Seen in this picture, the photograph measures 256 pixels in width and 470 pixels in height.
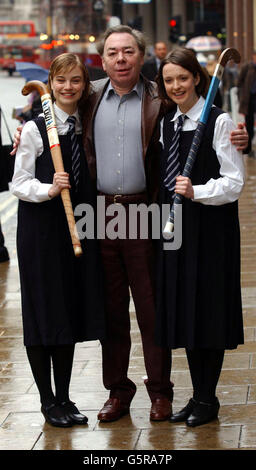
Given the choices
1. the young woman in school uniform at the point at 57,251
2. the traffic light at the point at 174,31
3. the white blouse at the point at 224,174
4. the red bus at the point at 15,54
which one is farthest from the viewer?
the red bus at the point at 15,54

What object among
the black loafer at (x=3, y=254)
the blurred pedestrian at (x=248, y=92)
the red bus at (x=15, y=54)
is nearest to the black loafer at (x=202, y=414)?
the black loafer at (x=3, y=254)

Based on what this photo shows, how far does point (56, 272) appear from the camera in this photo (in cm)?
496

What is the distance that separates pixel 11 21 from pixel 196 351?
2043 inches

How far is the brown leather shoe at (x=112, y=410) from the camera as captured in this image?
200 inches

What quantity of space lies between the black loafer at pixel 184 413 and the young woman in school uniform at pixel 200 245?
0.07 meters

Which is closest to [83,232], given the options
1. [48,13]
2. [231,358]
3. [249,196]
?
[231,358]

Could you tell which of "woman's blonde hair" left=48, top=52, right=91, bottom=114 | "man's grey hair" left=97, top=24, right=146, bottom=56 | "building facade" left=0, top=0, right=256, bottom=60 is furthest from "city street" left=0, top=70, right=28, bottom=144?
"woman's blonde hair" left=48, top=52, right=91, bottom=114

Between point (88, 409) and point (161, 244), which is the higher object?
point (161, 244)

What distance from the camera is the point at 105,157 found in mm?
5004

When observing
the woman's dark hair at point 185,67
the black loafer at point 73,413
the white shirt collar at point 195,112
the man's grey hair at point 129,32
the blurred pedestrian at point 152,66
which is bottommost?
the black loafer at point 73,413

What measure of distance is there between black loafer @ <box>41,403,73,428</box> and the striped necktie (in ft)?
4.09

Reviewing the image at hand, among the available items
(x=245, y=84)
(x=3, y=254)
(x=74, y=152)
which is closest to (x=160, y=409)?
(x=74, y=152)

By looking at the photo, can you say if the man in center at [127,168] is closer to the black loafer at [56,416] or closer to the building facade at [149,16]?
the black loafer at [56,416]

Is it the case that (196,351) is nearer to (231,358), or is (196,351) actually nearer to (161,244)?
(161,244)
